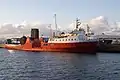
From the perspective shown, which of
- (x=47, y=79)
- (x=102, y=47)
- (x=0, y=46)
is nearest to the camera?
(x=47, y=79)

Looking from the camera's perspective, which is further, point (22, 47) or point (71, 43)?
point (22, 47)

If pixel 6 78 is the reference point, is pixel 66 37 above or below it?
above

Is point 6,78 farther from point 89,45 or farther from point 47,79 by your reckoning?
point 89,45

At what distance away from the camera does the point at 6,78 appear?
34750 mm

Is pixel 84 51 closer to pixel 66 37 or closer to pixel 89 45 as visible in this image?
pixel 89 45

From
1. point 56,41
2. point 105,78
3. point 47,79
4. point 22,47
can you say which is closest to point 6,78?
point 47,79

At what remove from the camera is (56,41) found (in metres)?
92.8

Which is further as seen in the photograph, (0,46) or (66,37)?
(0,46)

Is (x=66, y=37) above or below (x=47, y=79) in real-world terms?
above

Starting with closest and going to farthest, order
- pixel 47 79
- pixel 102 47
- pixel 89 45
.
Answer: pixel 47 79 → pixel 89 45 → pixel 102 47

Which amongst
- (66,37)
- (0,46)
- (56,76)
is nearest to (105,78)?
(56,76)

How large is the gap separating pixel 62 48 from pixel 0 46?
290ft

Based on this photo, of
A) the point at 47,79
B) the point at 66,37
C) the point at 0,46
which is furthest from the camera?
the point at 0,46

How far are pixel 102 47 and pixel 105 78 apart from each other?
6915cm
